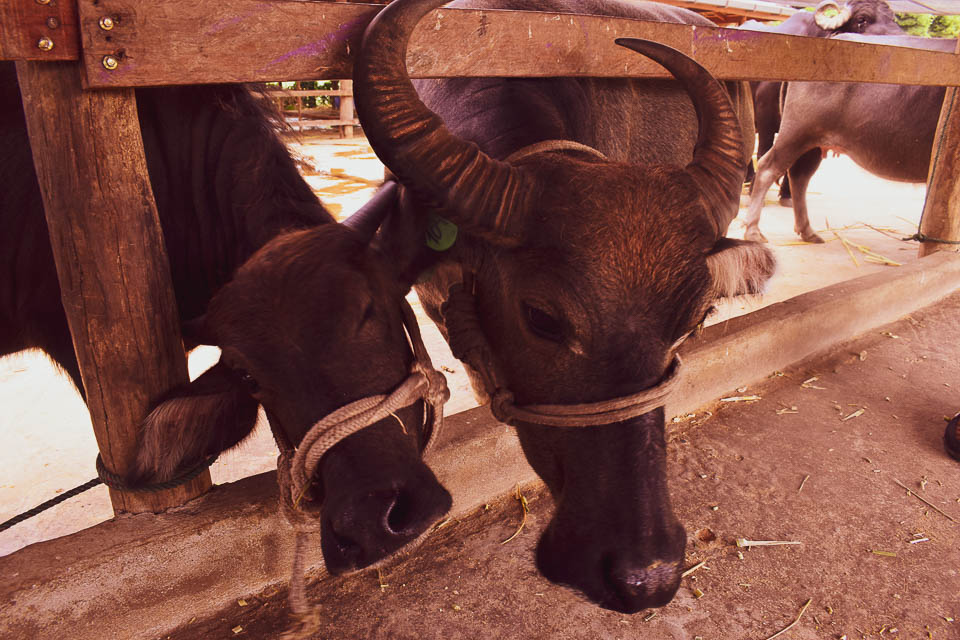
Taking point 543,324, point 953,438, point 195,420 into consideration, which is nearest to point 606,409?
point 543,324

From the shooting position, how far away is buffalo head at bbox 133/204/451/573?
1.43m

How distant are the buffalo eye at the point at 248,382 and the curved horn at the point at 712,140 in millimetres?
1301

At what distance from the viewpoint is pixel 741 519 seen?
2457 mm

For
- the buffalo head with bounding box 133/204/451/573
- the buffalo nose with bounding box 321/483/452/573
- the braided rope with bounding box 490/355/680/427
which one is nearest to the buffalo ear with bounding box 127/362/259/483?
the buffalo head with bounding box 133/204/451/573

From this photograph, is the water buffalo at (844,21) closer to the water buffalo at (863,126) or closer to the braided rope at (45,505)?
the water buffalo at (863,126)

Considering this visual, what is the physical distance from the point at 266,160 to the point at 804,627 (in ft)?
7.19

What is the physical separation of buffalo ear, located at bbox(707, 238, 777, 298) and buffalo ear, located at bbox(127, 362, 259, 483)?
4.51 feet

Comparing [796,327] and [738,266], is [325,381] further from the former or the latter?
[796,327]

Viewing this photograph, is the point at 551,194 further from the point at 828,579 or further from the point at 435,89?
the point at 828,579

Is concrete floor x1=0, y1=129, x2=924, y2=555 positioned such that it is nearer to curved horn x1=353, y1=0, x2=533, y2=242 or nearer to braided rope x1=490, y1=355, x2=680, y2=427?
curved horn x1=353, y1=0, x2=533, y2=242

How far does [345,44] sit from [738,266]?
4.39 feet

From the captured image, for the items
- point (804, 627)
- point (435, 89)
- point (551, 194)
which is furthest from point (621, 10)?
point (804, 627)

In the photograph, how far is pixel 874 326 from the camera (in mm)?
4312

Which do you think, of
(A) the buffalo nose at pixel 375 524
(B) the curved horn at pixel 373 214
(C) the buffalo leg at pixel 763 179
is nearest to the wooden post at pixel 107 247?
(B) the curved horn at pixel 373 214
